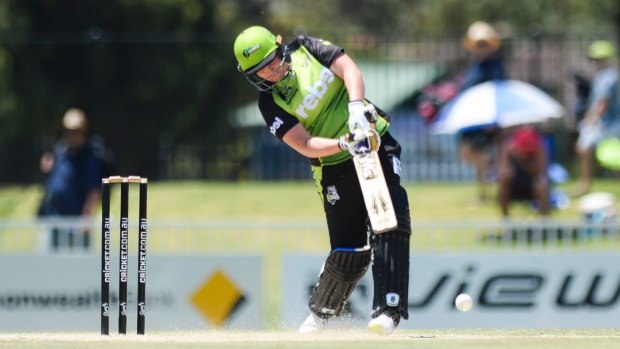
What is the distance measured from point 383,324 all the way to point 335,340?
0.44 meters

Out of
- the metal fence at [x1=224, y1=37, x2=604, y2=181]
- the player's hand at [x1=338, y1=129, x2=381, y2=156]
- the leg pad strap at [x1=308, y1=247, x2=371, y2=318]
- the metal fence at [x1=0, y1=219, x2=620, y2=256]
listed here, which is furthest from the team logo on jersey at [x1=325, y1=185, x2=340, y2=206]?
the metal fence at [x1=224, y1=37, x2=604, y2=181]

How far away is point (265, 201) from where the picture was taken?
58.9ft

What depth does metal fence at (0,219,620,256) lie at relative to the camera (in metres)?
13.0

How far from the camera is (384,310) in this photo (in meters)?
7.87

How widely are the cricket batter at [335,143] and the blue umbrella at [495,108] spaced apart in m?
7.15

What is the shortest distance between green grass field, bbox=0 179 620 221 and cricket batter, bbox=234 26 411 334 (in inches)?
302

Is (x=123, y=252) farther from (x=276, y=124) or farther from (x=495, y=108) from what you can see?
(x=495, y=108)

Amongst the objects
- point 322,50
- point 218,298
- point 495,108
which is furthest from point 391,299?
point 495,108

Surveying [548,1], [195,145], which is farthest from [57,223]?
[548,1]

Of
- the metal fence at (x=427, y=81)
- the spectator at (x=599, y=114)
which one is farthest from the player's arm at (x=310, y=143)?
the metal fence at (x=427, y=81)

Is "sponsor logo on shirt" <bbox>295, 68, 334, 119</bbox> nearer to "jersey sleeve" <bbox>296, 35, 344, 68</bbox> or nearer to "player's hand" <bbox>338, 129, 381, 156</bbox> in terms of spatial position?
"jersey sleeve" <bbox>296, 35, 344, 68</bbox>

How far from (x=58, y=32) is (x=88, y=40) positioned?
5495 millimetres

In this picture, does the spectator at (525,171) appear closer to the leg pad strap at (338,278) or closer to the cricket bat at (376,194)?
the leg pad strap at (338,278)

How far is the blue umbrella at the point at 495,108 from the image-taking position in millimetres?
15484
